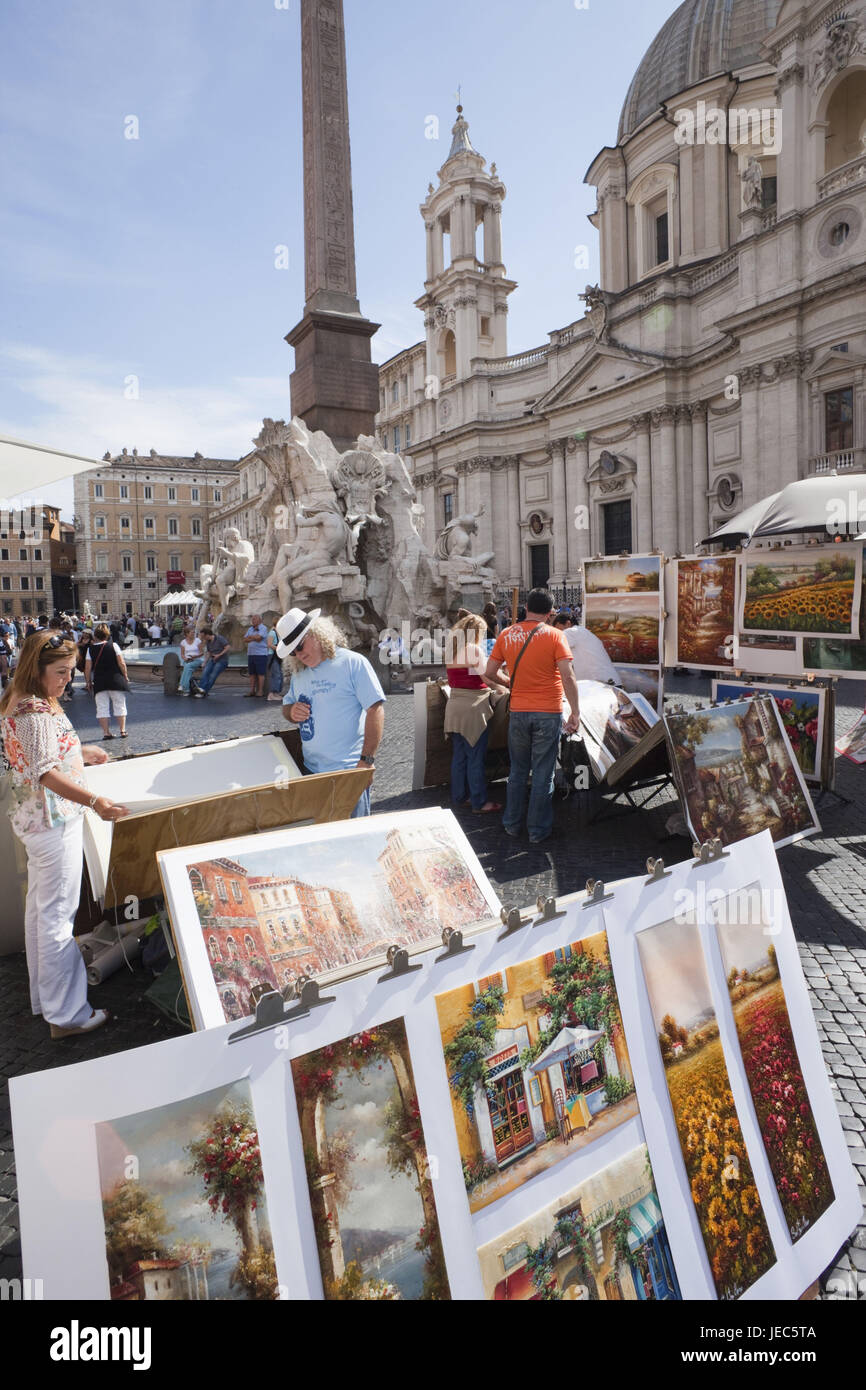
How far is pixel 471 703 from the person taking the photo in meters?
5.89

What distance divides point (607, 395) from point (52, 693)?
31548 millimetres

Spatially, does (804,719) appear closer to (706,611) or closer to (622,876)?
(706,611)

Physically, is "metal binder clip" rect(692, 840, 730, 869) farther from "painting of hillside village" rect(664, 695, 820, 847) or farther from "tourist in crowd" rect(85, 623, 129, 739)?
"tourist in crowd" rect(85, 623, 129, 739)

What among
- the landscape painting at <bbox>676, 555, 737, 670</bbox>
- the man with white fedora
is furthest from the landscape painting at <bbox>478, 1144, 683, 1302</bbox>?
the landscape painting at <bbox>676, 555, 737, 670</bbox>

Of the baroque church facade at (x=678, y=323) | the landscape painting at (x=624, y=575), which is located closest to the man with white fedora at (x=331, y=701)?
the landscape painting at (x=624, y=575)

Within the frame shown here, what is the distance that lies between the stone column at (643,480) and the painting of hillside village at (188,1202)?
29.6 meters

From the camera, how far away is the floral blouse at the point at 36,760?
2.84 metres

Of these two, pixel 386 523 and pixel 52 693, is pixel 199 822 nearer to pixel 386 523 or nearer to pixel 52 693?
pixel 52 693

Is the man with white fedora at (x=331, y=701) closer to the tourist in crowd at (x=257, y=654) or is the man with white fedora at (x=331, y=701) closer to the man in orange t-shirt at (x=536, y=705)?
the man in orange t-shirt at (x=536, y=705)

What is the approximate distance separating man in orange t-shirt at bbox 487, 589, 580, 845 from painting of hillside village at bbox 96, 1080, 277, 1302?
12.6 feet

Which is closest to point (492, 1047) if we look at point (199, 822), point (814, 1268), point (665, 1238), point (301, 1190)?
point (301, 1190)

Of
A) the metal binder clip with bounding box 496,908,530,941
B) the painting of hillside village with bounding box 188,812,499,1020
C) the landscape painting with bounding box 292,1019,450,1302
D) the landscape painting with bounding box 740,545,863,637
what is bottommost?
the landscape painting with bounding box 292,1019,450,1302

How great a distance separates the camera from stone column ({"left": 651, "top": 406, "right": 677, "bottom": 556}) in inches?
1110
